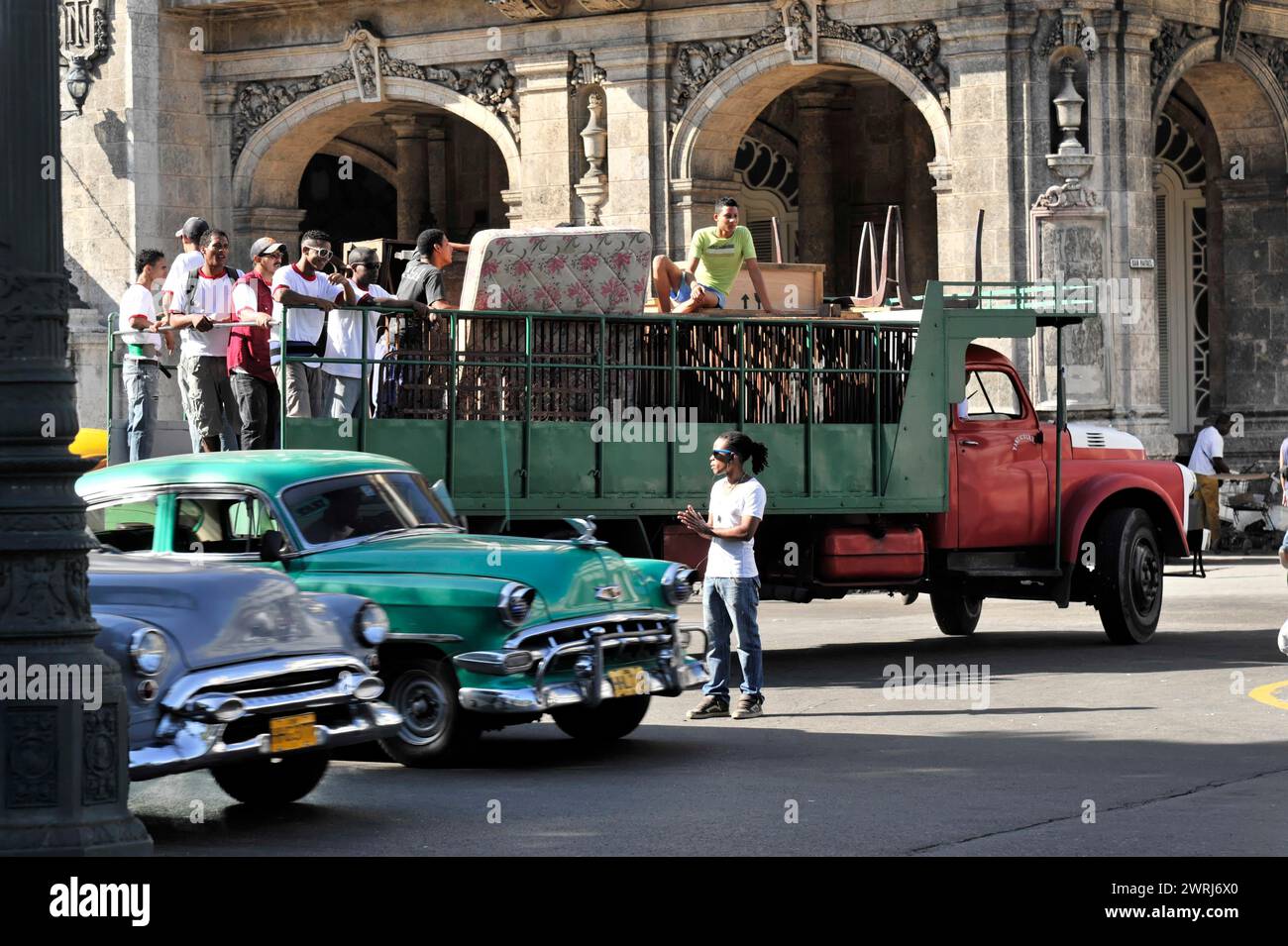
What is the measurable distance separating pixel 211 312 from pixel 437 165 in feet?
64.4

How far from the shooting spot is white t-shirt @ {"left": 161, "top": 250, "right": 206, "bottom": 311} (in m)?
15.4

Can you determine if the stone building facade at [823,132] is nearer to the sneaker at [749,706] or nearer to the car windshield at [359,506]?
the sneaker at [749,706]

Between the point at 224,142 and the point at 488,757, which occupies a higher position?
the point at 224,142

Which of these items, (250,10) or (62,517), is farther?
(250,10)

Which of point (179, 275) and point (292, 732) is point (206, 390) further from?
point (292, 732)

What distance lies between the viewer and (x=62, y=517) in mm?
7383

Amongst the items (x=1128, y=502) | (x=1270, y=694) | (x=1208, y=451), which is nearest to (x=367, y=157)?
(x=1208, y=451)

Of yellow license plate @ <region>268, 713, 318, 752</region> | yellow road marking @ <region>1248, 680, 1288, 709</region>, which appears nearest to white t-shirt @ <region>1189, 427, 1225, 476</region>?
yellow road marking @ <region>1248, 680, 1288, 709</region>

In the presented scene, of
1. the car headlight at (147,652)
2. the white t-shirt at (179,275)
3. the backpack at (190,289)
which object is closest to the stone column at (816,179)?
the white t-shirt at (179,275)

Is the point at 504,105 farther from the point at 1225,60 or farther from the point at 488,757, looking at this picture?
the point at 488,757

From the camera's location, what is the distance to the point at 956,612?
17328 millimetres

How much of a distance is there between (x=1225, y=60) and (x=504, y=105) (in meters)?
9.03

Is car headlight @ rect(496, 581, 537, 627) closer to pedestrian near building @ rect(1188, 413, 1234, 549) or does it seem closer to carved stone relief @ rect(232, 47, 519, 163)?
pedestrian near building @ rect(1188, 413, 1234, 549)
